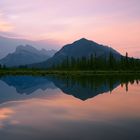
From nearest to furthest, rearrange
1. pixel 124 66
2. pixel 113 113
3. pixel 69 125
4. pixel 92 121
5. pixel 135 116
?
pixel 69 125, pixel 92 121, pixel 135 116, pixel 113 113, pixel 124 66

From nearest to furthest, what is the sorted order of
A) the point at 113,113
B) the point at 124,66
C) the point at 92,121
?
the point at 92,121, the point at 113,113, the point at 124,66

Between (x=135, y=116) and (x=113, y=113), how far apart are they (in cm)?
236

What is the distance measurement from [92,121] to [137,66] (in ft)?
475

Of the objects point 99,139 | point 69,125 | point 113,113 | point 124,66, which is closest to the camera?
point 99,139

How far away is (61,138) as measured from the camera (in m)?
16.1

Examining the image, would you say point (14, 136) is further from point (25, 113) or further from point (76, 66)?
point (76, 66)

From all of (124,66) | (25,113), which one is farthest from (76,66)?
(25,113)

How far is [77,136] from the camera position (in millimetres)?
16391

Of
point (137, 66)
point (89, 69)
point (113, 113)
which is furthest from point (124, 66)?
point (113, 113)

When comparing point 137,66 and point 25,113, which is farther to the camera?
point 137,66

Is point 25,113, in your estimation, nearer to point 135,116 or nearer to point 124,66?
point 135,116

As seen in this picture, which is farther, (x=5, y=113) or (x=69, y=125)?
(x=5, y=113)

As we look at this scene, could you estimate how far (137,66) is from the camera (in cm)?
16125

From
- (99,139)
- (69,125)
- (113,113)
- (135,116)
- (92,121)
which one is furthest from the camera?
(113,113)
